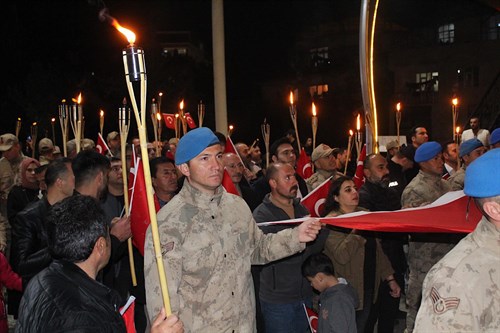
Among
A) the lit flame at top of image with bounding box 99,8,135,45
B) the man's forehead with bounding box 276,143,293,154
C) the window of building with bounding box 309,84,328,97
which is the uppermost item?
the window of building with bounding box 309,84,328,97

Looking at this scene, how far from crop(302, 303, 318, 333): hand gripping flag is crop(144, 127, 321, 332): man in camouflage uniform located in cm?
162

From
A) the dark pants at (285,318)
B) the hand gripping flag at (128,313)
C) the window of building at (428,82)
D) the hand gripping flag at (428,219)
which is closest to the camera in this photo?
the hand gripping flag at (128,313)

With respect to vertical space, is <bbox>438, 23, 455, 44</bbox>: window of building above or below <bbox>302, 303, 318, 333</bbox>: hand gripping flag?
above

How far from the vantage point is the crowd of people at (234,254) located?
2488 millimetres

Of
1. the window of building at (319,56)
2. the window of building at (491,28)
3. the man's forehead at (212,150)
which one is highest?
the window of building at (491,28)

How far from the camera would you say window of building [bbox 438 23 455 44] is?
39.6 meters

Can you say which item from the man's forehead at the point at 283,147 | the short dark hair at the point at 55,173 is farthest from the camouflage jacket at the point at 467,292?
the man's forehead at the point at 283,147

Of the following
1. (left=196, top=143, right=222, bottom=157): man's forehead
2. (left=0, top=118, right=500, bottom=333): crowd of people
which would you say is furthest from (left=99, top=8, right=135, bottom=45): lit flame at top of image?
(left=196, top=143, right=222, bottom=157): man's forehead

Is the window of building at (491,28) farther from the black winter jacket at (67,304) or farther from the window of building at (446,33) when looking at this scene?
the black winter jacket at (67,304)

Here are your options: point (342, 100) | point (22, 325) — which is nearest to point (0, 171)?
point (22, 325)

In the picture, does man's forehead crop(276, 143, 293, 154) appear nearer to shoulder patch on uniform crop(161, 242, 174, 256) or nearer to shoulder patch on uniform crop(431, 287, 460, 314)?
shoulder patch on uniform crop(161, 242, 174, 256)

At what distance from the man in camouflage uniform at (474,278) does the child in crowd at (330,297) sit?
241cm

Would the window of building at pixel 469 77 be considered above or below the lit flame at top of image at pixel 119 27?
above

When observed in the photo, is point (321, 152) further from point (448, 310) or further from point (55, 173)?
point (448, 310)
